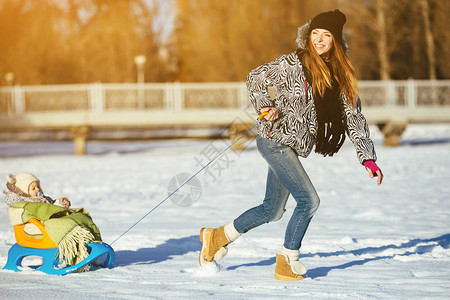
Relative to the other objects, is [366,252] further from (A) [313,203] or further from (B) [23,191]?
(B) [23,191]

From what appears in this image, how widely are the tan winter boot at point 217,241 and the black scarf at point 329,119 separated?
0.75m

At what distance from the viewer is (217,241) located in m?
4.25

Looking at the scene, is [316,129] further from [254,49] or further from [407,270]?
[254,49]

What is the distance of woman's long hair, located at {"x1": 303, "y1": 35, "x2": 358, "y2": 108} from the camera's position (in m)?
3.89

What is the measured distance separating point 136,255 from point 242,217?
51.1 inches

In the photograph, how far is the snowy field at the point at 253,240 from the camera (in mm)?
3948

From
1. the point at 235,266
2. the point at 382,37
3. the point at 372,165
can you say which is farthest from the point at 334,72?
the point at 382,37

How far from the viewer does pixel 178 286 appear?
13.2ft

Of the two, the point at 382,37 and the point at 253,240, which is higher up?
the point at 382,37

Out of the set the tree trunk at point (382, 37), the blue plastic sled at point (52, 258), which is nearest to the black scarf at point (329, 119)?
the blue plastic sled at point (52, 258)

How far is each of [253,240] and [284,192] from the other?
5.79 ft

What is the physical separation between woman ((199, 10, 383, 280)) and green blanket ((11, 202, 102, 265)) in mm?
1216

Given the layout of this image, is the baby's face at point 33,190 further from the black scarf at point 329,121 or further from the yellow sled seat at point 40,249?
the black scarf at point 329,121

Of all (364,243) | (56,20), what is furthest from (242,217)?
(56,20)
